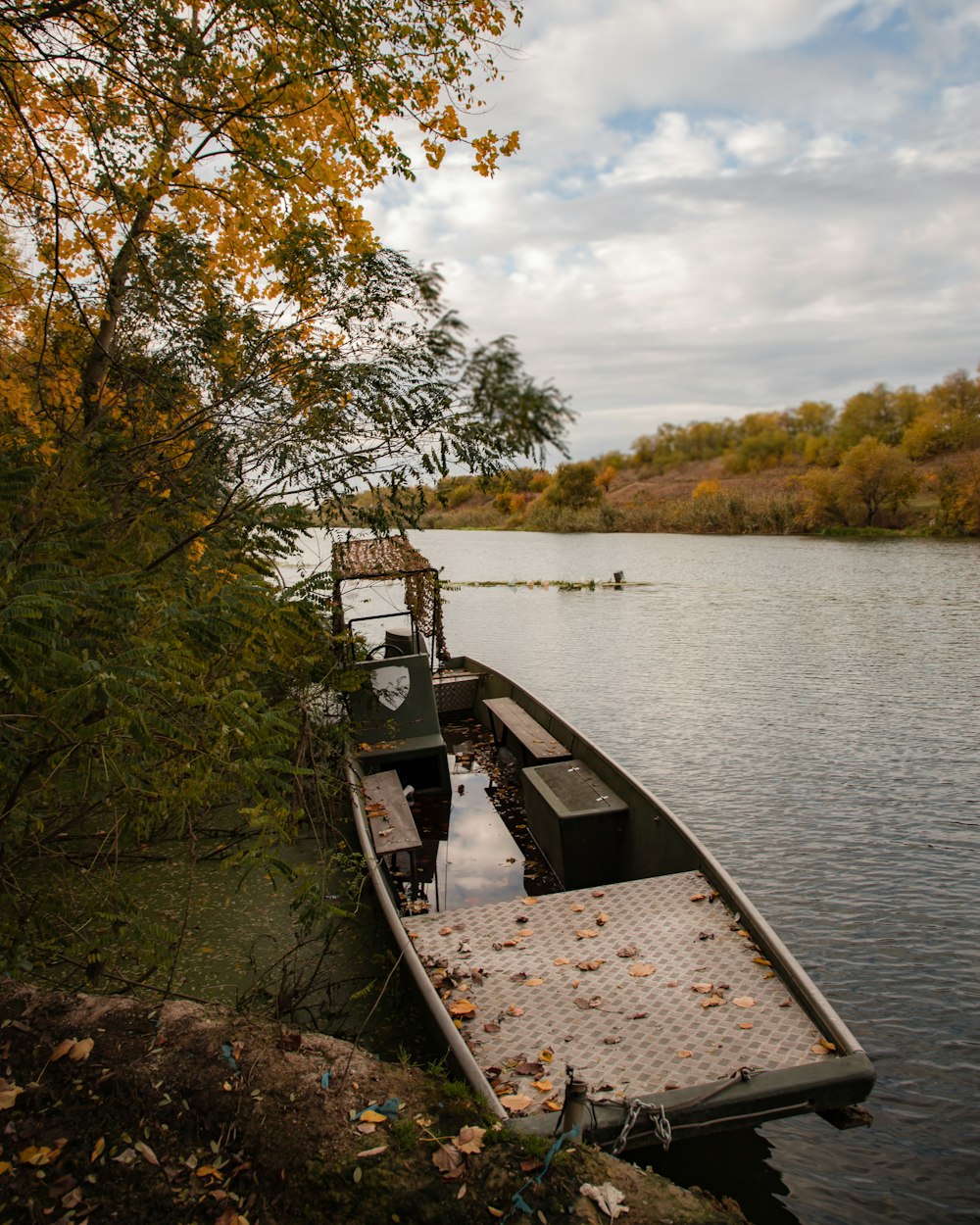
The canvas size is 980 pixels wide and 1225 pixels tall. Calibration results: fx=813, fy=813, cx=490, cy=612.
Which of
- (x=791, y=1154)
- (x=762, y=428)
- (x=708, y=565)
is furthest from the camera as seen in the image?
(x=762, y=428)

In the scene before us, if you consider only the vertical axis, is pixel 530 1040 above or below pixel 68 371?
below

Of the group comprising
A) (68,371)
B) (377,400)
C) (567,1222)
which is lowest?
(567,1222)

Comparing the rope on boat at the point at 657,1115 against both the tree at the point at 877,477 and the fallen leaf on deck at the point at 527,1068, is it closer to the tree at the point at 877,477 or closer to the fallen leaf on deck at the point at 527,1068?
the fallen leaf on deck at the point at 527,1068

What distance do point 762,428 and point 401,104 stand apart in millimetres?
130150

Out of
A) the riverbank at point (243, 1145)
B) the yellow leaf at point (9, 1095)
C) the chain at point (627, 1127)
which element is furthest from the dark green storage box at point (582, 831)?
the yellow leaf at point (9, 1095)

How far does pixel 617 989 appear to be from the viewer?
18.1ft

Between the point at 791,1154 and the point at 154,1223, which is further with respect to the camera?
the point at 791,1154

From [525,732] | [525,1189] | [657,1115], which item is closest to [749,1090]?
[657,1115]

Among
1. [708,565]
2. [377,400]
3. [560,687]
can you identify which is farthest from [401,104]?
[708,565]

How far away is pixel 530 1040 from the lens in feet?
16.7

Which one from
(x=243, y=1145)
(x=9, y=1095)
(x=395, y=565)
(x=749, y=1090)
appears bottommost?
(x=749, y=1090)

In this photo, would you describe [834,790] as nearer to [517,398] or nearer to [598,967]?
[598,967]

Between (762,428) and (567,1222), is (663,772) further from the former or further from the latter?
(762,428)

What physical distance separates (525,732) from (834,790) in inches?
190
